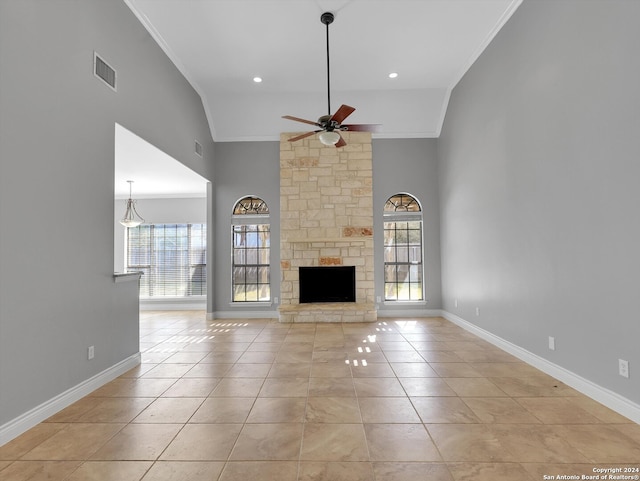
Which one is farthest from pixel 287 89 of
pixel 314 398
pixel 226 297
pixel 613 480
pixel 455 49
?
pixel 613 480

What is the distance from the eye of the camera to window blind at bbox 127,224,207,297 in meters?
7.90

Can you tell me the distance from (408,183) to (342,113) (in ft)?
10.5

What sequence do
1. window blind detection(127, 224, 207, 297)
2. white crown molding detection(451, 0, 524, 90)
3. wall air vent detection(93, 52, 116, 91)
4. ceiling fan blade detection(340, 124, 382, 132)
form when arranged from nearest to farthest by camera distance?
wall air vent detection(93, 52, 116, 91) < white crown molding detection(451, 0, 524, 90) < ceiling fan blade detection(340, 124, 382, 132) < window blind detection(127, 224, 207, 297)

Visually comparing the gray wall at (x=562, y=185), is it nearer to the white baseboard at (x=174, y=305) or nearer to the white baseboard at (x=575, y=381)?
the white baseboard at (x=575, y=381)

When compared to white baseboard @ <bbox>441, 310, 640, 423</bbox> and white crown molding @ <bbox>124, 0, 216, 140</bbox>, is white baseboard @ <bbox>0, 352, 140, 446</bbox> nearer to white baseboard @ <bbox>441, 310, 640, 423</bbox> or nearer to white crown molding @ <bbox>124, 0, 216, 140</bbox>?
white crown molding @ <bbox>124, 0, 216, 140</bbox>

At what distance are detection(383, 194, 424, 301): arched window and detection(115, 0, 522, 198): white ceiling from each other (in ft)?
4.72

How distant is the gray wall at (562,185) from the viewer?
91.4 inches

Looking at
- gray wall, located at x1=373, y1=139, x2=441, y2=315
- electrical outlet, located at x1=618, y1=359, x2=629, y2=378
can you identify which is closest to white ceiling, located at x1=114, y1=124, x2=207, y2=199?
gray wall, located at x1=373, y1=139, x2=441, y2=315

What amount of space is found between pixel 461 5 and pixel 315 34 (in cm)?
177

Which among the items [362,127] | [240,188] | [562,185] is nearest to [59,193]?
[362,127]

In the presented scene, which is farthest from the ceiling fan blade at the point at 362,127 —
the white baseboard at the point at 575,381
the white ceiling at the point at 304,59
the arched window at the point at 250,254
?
the white baseboard at the point at 575,381

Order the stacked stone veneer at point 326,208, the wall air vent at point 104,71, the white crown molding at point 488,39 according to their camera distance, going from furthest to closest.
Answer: the stacked stone veneer at point 326,208
the white crown molding at point 488,39
the wall air vent at point 104,71

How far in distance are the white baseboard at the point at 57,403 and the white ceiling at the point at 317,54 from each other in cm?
395

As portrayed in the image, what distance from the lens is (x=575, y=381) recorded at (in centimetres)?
280
